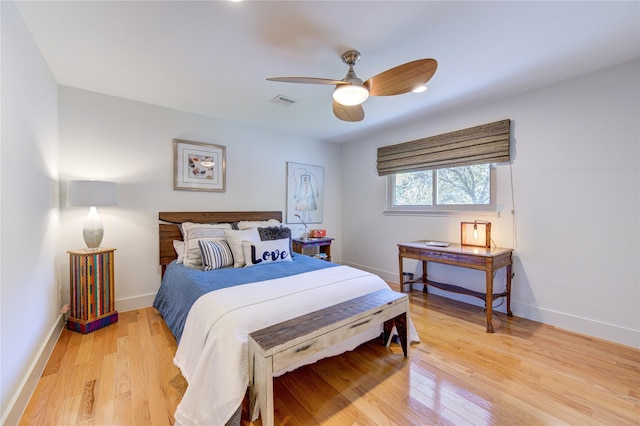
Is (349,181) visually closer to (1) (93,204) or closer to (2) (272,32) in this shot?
(2) (272,32)

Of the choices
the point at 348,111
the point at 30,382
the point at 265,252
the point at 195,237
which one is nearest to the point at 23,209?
the point at 30,382

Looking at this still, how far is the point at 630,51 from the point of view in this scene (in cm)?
207

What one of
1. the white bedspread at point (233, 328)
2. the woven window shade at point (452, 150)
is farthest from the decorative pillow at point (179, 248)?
the woven window shade at point (452, 150)

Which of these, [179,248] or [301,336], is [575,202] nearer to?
[301,336]

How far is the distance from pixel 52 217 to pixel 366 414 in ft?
9.84

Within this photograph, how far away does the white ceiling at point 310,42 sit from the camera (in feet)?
5.31

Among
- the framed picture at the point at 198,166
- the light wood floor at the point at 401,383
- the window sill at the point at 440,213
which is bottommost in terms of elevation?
the light wood floor at the point at 401,383

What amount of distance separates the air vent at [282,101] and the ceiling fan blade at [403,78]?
1.18 meters

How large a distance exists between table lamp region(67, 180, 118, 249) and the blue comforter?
0.75 m

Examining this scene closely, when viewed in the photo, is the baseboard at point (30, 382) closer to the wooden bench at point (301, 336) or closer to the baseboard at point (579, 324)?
the wooden bench at point (301, 336)

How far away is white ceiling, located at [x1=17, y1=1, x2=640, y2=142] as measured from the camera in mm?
1618

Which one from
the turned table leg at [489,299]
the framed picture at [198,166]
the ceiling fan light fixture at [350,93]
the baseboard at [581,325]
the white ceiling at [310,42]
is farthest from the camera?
the framed picture at [198,166]

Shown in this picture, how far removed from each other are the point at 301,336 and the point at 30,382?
1757mm

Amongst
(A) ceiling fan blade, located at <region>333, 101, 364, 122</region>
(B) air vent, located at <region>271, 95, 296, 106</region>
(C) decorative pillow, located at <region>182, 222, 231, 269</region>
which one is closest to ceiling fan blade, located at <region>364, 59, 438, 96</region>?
(A) ceiling fan blade, located at <region>333, 101, 364, 122</region>
